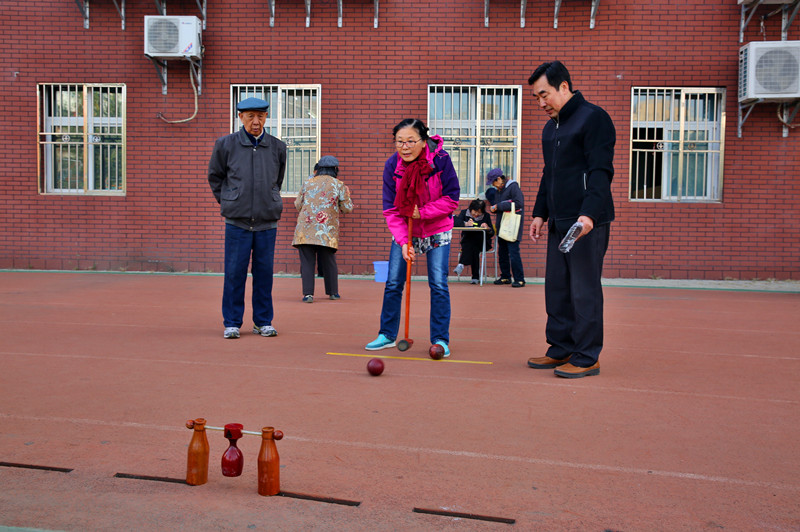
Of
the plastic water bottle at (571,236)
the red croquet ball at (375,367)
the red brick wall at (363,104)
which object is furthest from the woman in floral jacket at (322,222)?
the plastic water bottle at (571,236)

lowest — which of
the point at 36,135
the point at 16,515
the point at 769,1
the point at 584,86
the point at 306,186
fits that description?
the point at 16,515

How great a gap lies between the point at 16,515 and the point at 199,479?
66 cm

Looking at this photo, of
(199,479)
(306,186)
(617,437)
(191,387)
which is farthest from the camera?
(306,186)

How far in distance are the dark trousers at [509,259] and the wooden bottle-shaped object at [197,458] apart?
10.2 m

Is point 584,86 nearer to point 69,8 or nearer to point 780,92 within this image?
point 780,92

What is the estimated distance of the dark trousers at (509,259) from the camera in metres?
13.1

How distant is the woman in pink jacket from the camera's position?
6.37 metres

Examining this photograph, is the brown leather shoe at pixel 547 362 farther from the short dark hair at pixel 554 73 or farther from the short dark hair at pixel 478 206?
the short dark hair at pixel 478 206

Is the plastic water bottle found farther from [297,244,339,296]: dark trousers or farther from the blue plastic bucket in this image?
the blue plastic bucket

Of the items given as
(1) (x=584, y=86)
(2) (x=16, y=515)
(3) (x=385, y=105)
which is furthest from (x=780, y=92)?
(2) (x=16, y=515)

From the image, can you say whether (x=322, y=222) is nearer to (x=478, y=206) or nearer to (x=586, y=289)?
(x=478, y=206)

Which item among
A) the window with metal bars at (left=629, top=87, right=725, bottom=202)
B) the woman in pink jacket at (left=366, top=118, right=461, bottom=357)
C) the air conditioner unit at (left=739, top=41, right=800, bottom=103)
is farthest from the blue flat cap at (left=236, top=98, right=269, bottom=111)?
the air conditioner unit at (left=739, top=41, right=800, bottom=103)

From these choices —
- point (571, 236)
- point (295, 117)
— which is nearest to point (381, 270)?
point (295, 117)

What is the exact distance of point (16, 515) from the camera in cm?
291
